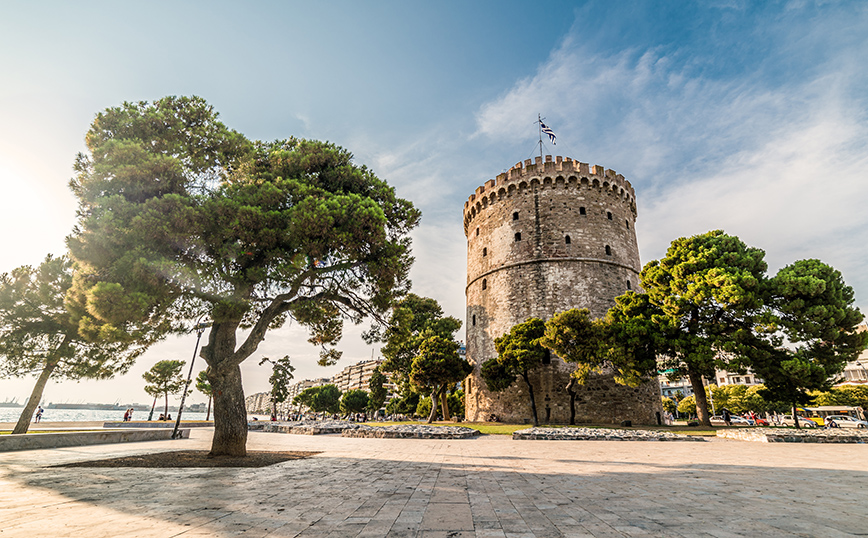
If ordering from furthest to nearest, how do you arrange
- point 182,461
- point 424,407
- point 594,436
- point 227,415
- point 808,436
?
point 424,407, point 594,436, point 808,436, point 227,415, point 182,461

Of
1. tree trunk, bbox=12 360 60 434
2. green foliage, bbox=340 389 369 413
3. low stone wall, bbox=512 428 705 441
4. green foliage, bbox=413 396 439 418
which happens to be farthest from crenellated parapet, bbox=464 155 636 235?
green foliage, bbox=340 389 369 413

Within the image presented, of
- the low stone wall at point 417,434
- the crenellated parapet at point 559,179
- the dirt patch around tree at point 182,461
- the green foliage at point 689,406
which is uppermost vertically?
the crenellated parapet at point 559,179

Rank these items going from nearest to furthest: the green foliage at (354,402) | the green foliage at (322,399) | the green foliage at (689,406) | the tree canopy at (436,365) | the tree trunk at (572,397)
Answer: the tree trunk at (572,397) → the tree canopy at (436,365) → the green foliage at (689,406) → the green foliage at (354,402) → the green foliage at (322,399)

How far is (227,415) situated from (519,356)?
1793 centimetres

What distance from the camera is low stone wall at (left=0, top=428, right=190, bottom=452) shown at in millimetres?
11125

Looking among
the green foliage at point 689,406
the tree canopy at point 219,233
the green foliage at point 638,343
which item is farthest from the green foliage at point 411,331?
the green foliage at point 689,406

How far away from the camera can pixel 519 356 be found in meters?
23.9

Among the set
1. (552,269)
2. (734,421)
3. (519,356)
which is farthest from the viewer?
(734,421)

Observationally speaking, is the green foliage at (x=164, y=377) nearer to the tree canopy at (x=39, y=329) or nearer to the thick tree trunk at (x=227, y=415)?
the tree canopy at (x=39, y=329)

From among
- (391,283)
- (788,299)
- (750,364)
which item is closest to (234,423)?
(391,283)

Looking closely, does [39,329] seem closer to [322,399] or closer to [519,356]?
[519,356]

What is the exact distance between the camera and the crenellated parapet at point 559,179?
98.5 ft

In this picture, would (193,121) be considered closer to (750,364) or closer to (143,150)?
(143,150)

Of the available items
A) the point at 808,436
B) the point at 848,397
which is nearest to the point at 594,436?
the point at 808,436
